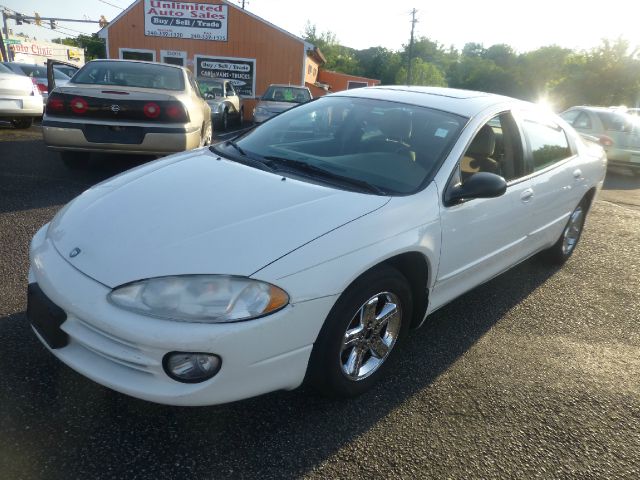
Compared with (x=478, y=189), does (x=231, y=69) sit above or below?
above

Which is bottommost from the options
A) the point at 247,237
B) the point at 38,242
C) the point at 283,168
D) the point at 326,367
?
the point at 326,367

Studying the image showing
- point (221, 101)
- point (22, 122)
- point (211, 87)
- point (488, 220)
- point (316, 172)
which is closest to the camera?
point (316, 172)

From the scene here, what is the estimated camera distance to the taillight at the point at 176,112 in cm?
565

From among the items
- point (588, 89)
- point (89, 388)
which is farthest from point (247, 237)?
point (588, 89)

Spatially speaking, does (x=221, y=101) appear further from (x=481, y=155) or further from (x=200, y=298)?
(x=200, y=298)

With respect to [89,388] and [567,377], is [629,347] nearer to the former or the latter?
[567,377]

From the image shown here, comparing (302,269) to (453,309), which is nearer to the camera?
(302,269)

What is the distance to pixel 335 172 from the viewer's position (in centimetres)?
271

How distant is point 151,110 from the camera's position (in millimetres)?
5578

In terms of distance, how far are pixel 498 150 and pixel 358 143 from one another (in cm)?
95

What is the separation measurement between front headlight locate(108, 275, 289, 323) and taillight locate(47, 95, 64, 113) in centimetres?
452

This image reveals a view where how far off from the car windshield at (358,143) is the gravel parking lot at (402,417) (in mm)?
1072

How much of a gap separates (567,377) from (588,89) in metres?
33.1

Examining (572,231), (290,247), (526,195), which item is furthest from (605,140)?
(290,247)
